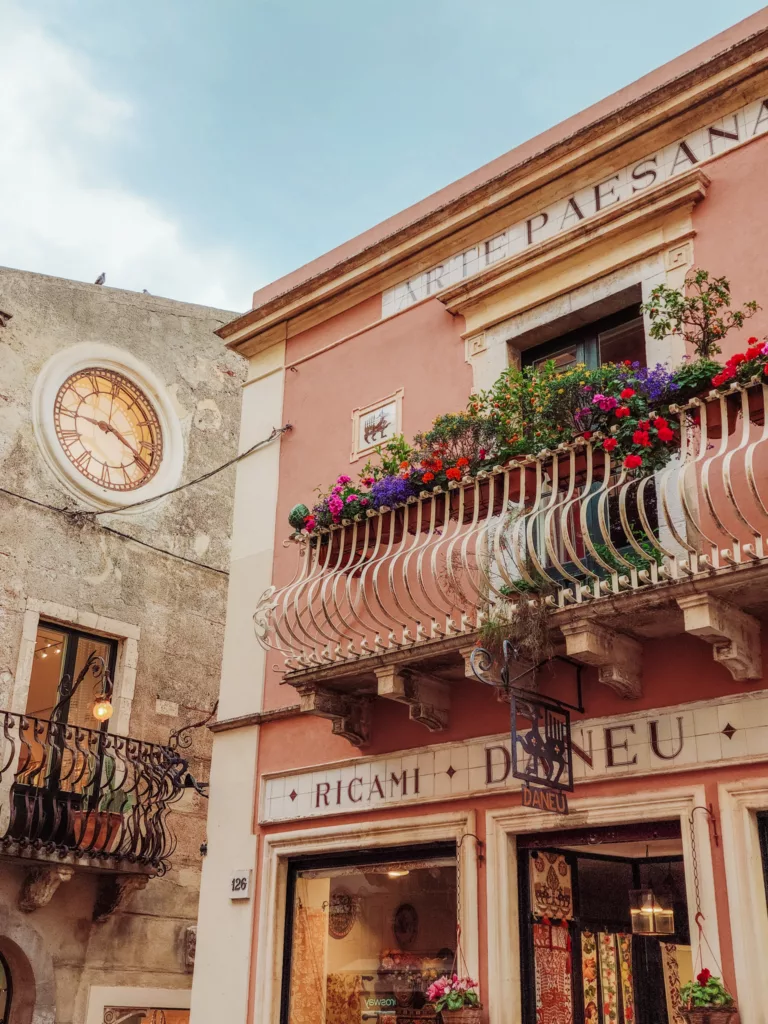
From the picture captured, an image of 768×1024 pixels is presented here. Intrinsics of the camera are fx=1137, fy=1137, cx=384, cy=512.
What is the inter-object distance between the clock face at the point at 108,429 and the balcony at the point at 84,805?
304cm

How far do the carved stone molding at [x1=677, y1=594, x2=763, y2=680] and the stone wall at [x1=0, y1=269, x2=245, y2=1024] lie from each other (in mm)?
7533

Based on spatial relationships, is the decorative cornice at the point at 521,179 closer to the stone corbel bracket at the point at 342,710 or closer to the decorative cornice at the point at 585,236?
the decorative cornice at the point at 585,236

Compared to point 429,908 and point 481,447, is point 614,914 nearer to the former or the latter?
point 429,908

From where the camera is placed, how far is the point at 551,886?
7102 mm

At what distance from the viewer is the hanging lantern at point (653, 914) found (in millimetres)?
6812

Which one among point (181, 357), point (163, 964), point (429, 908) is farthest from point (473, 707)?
point (181, 357)

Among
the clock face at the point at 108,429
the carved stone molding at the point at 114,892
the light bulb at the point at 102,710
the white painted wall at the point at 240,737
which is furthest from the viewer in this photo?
the clock face at the point at 108,429

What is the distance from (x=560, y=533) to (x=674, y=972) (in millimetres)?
2771

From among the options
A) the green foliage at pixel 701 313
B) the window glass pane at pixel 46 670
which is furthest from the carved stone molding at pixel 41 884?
the green foliage at pixel 701 313

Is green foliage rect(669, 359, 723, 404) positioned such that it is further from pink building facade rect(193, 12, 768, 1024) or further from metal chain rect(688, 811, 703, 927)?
metal chain rect(688, 811, 703, 927)

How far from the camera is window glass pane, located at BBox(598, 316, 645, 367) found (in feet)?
26.7

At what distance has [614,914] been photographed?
23.1 ft

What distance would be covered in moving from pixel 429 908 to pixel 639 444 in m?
3.37

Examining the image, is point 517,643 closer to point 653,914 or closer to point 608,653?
point 608,653
